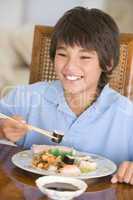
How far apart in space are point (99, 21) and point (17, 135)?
1.40ft

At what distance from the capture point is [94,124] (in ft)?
4.16

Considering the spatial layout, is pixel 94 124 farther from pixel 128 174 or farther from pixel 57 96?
pixel 128 174

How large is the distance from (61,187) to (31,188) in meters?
0.09

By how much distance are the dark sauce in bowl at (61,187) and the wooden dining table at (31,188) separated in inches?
1.1

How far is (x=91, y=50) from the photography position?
4.02 ft

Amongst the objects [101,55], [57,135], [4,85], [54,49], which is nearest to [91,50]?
[101,55]

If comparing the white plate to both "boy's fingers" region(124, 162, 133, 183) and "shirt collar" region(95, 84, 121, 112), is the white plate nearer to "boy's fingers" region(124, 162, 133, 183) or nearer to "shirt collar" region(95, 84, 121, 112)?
"boy's fingers" region(124, 162, 133, 183)

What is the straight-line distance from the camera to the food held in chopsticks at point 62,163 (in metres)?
0.94

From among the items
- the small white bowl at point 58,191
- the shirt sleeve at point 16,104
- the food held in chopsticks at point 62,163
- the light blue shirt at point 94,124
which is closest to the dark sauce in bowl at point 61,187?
the small white bowl at point 58,191

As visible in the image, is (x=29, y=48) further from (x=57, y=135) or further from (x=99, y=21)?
(x=57, y=135)

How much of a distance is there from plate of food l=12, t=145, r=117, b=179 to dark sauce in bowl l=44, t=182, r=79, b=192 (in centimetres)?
10

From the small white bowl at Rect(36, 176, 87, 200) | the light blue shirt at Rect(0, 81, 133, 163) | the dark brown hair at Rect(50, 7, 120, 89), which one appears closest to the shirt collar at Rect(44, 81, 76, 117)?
the light blue shirt at Rect(0, 81, 133, 163)

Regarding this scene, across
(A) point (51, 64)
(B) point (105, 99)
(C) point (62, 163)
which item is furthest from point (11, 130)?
(A) point (51, 64)

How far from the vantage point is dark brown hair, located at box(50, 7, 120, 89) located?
121cm
